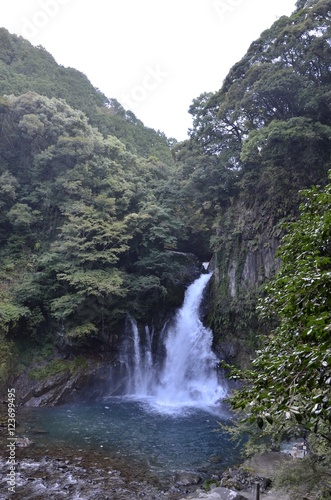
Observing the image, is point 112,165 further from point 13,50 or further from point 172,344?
point 13,50

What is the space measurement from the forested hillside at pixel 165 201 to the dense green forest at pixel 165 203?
0.23 ft

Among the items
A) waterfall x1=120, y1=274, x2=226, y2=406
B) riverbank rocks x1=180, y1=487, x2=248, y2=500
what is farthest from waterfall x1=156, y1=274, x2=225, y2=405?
riverbank rocks x1=180, y1=487, x2=248, y2=500

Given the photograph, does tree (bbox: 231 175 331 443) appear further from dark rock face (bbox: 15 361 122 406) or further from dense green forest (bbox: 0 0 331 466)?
dark rock face (bbox: 15 361 122 406)

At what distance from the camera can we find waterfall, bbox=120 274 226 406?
1741 centimetres

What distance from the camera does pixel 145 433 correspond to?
12203 mm

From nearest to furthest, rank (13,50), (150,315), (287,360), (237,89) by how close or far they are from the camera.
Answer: (287,360) < (237,89) < (150,315) < (13,50)

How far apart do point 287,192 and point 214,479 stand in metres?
12.3

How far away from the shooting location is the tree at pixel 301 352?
272 cm

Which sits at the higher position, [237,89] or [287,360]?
[237,89]

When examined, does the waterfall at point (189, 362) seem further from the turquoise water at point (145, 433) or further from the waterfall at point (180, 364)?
the turquoise water at point (145, 433)

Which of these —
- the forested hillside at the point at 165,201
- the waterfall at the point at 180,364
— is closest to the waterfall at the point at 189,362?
the waterfall at the point at 180,364

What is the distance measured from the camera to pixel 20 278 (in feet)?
61.3

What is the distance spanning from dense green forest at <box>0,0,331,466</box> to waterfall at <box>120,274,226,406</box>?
0.85 meters

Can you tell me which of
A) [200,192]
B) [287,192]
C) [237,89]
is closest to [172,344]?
[200,192]
